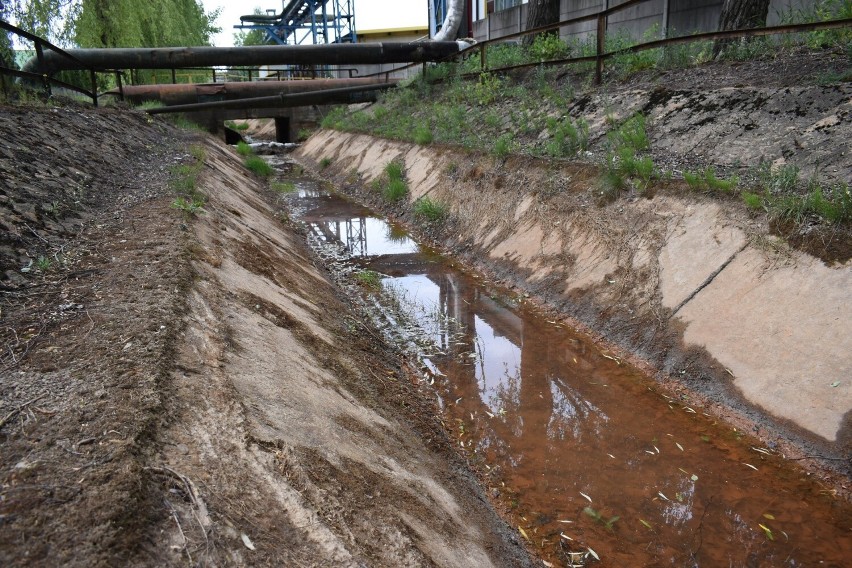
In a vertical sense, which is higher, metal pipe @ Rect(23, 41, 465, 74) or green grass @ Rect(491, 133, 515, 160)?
metal pipe @ Rect(23, 41, 465, 74)

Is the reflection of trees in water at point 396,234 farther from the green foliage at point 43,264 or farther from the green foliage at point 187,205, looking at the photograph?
the green foliage at point 43,264

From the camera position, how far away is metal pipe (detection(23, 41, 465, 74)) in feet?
54.5

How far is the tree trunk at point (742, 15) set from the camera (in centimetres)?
869

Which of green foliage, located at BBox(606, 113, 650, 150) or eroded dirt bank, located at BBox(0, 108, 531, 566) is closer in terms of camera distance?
eroded dirt bank, located at BBox(0, 108, 531, 566)

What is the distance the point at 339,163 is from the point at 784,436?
15004mm

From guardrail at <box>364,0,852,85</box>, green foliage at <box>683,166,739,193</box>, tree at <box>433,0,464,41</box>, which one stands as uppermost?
tree at <box>433,0,464,41</box>

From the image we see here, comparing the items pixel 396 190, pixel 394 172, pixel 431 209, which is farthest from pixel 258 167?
pixel 431 209

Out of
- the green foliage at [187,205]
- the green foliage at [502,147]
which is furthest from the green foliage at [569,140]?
the green foliage at [187,205]

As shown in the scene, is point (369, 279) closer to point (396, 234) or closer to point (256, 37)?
point (396, 234)

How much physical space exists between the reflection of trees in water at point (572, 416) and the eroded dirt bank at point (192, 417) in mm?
913

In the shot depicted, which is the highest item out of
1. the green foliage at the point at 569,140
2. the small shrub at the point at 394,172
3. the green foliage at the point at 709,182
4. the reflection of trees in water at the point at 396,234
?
the green foliage at the point at 569,140

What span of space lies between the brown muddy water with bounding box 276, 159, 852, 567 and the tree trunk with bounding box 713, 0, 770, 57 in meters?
5.63

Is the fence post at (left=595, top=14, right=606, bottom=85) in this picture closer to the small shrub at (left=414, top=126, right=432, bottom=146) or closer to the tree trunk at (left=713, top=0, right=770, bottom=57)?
the tree trunk at (left=713, top=0, right=770, bottom=57)

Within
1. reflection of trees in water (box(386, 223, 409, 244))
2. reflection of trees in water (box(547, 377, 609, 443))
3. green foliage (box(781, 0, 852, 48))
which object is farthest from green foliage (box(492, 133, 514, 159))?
reflection of trees in water (box(547, 377, 609, 443))
